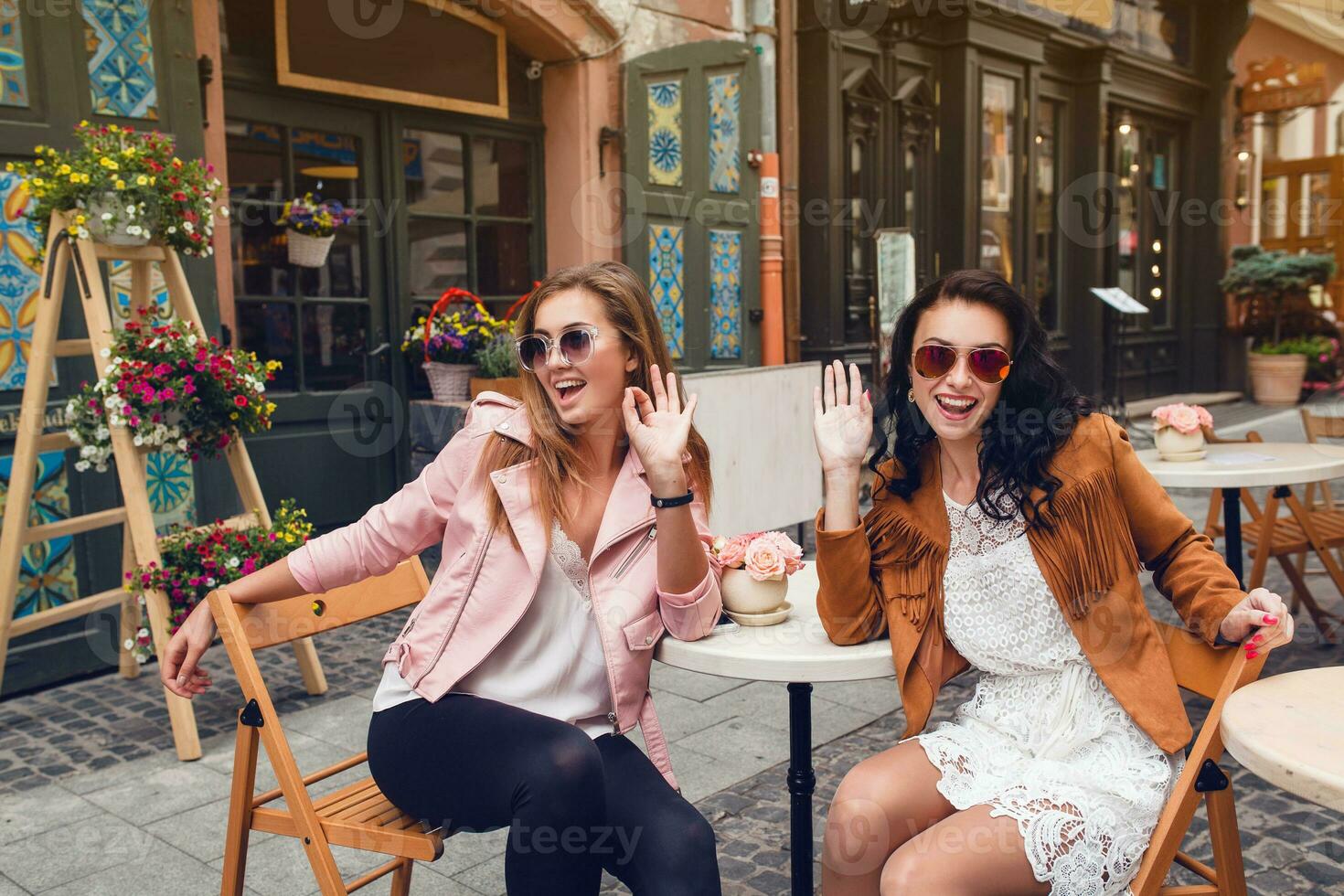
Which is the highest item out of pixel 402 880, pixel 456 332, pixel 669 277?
pixel 669 277

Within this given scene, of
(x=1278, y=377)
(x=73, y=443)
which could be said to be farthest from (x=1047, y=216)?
(x=73, y=443)

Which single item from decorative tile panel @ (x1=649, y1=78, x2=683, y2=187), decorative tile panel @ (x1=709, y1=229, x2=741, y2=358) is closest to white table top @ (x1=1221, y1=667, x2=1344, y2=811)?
decorative tile panel @ (x1=649, y1=78, x2=683, y2=187)

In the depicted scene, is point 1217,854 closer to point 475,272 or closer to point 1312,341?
point 475,272

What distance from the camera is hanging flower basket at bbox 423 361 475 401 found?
236 inches

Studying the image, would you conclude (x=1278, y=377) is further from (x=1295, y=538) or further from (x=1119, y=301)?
(x=1295, y=538)

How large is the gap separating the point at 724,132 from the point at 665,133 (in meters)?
0.49

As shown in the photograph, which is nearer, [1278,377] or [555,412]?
[555,412]

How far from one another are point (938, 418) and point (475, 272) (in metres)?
4.95

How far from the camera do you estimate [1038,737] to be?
84.0 inches

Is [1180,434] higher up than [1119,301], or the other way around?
[1119,301]

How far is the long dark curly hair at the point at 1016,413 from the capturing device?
2.17 m

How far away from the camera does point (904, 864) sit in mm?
1872

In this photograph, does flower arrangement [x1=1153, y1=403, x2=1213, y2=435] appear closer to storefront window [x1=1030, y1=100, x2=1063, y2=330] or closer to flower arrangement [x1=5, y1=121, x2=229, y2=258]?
flower arrangement [x1=5, y1=121, x2=229, y2=258]

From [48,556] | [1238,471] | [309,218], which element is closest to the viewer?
[1238,471]
